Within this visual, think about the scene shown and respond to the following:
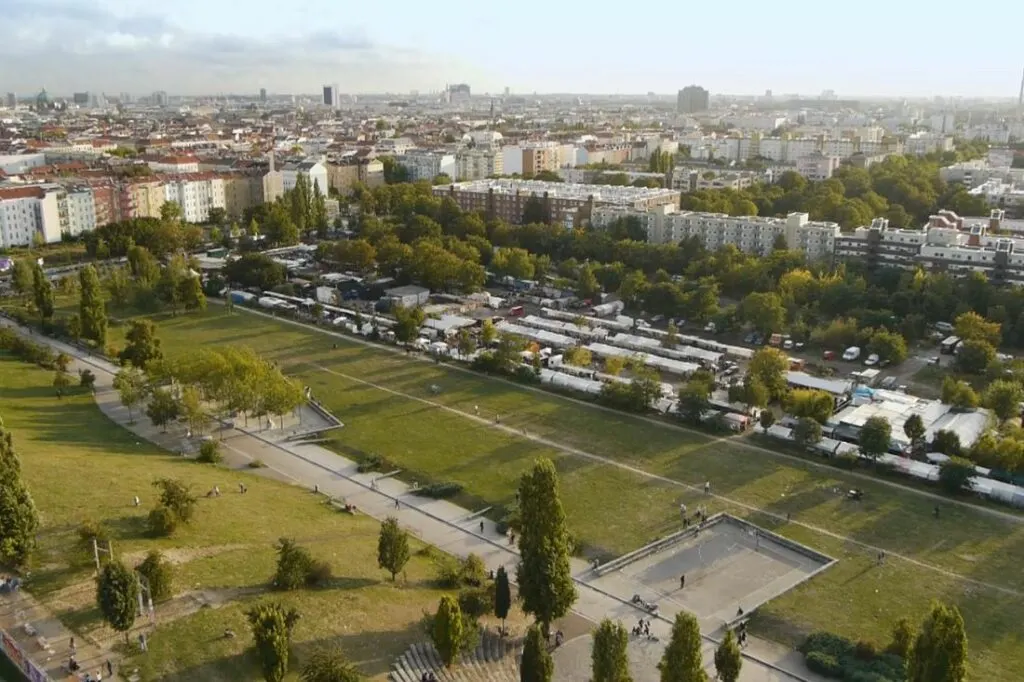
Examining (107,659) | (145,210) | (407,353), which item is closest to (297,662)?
(107,659)

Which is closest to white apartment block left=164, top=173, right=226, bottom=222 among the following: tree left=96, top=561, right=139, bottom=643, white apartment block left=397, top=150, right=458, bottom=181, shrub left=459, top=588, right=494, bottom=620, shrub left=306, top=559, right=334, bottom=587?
white apartment block left=397, top=150, right=458, bottom=181

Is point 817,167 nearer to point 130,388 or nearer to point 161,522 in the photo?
point 130,388

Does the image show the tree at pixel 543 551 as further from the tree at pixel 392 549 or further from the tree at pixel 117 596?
the tree at pixel 117 596

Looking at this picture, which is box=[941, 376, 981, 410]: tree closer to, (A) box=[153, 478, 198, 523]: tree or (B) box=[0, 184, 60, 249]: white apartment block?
(A) box=[153, 478, 198, 523]: tree

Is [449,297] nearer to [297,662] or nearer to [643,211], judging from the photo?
[643,211]

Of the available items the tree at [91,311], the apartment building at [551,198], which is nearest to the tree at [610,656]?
the tree at [91,311]

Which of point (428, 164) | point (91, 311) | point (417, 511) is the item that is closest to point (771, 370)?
point (417, 511)

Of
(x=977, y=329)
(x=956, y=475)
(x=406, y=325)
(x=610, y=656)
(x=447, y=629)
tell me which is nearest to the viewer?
(x=610, y=656)
